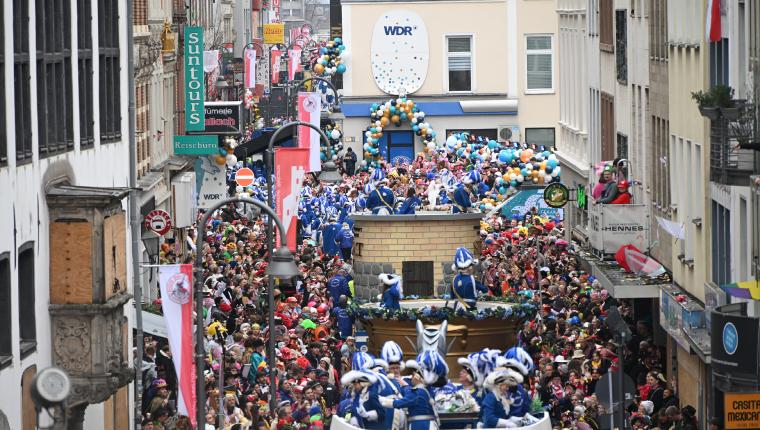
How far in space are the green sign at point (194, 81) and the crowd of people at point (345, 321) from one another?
2.88m

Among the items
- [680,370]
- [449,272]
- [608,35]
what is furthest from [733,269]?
[608,35]

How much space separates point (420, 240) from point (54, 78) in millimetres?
16173

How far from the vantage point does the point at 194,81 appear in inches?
2064

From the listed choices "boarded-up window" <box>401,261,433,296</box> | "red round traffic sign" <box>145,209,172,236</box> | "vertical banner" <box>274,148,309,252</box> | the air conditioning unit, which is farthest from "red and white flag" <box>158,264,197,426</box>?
the air conditioning unit

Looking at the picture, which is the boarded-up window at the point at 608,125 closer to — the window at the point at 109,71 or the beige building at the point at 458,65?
the window at the point at 109,71

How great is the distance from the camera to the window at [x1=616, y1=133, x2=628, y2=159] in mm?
44281

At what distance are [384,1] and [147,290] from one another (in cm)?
3079

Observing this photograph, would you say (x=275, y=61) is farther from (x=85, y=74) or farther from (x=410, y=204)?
(x=85, y=74)

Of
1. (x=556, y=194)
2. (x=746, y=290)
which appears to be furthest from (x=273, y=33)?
(x=746, y=290)

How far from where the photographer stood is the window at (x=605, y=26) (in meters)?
46.0

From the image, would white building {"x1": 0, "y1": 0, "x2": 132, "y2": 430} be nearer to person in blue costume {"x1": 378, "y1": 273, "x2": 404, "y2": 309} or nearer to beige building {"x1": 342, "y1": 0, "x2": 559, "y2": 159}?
person in blue costume {"x1": 378, "y1": 273, "x2": 404, "y2": 309}

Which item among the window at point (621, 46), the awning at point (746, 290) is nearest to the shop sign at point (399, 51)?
the window at point (621, 46)

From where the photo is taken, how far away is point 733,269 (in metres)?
29.1

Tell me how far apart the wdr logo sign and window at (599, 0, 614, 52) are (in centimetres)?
2668
